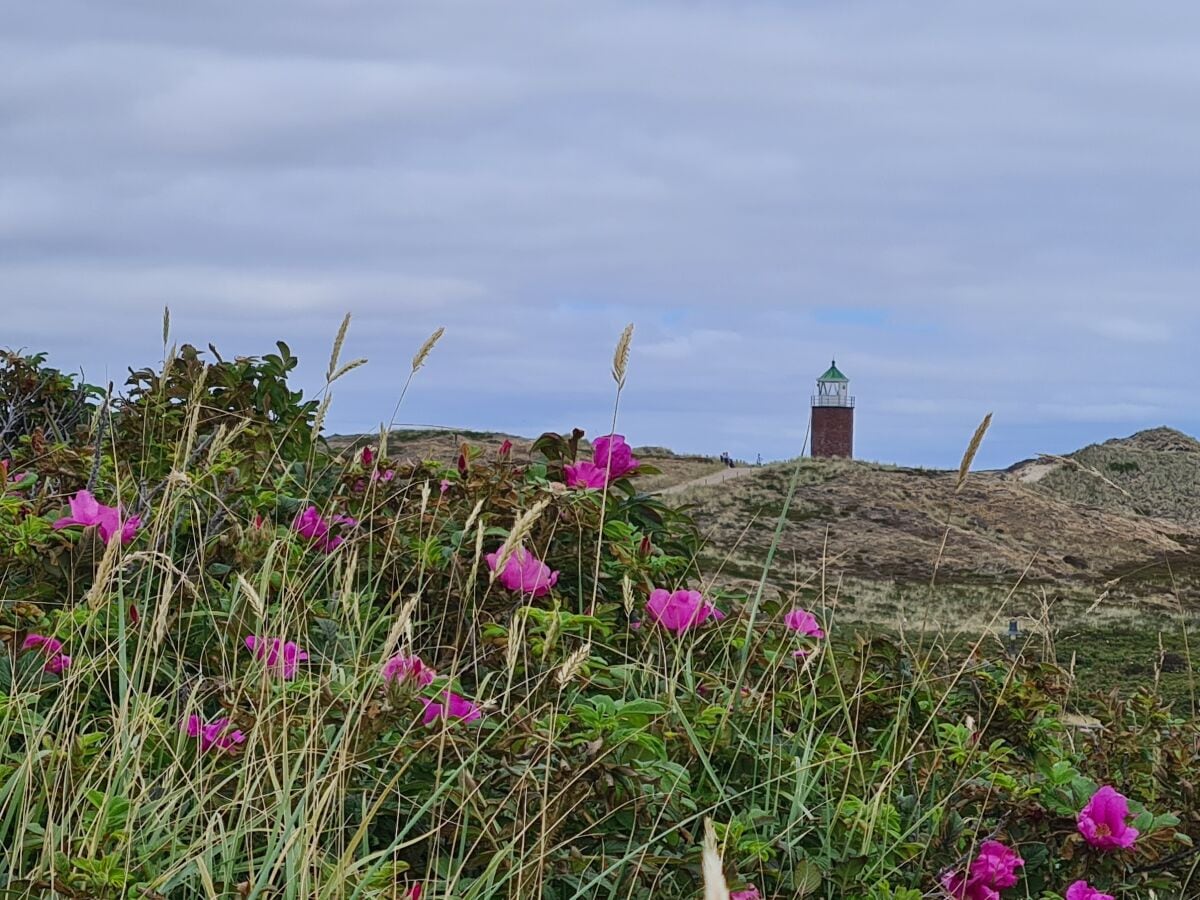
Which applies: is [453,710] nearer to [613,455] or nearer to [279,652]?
[279,652]

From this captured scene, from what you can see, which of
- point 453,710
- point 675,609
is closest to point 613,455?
point 675,609

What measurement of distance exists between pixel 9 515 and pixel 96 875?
1341 millimetres

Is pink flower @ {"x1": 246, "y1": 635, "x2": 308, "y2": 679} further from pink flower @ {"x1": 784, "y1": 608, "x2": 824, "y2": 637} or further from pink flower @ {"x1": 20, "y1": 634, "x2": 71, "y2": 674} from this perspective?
pink flower @ {"x1": 784, "y1": 608, "x2": 824, "y2": 637}

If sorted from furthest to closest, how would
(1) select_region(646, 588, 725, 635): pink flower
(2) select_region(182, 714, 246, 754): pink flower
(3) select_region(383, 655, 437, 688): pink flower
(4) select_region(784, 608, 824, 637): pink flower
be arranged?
(4) select_region(784, 608, 824, 637): pink flower
(1) select_region(646, 588, 725, 635): pink flower
(2) select_region(182, 714, 246, 754): pink flower
(3) select_region(383, 655, 437, 688): pink flower

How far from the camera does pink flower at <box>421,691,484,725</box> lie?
6.88 feet

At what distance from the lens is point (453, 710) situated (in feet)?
6.94

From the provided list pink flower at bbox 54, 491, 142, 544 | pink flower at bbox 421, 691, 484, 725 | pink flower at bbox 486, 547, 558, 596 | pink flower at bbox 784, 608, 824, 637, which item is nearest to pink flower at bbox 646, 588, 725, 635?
pink flower at bbox 486, 547, 558, 596

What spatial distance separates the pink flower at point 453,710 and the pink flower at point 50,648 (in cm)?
72

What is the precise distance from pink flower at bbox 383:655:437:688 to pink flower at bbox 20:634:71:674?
2.19 feet

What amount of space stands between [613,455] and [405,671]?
0.95 metres

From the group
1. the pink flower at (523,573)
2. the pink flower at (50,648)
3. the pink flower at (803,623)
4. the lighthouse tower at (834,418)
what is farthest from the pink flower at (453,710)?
the lighthouse tower at (834,418)

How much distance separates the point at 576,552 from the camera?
2869 millimetres

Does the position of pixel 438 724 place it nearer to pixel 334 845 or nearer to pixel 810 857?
pixel 334 845

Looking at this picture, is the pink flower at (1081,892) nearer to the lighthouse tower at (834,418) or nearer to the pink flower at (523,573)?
the pink flower at (523,573)
